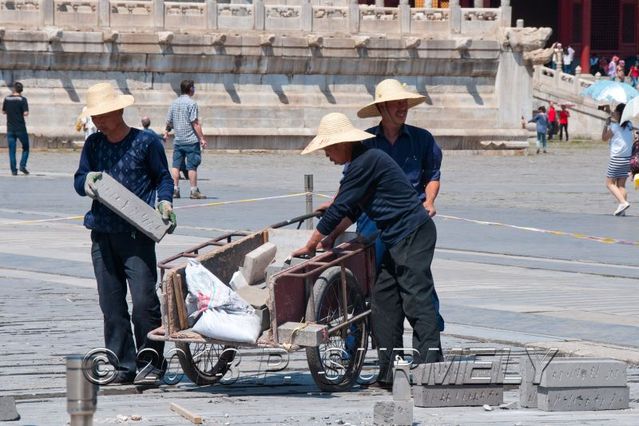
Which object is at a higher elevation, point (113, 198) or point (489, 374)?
point (113, 198)

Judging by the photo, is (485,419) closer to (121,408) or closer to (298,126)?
(121,408)

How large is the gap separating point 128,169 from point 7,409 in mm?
1965

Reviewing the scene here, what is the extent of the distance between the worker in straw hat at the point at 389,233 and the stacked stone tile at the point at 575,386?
0.77 m

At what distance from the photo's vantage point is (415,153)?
9633 millimetres

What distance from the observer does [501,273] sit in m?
15.1

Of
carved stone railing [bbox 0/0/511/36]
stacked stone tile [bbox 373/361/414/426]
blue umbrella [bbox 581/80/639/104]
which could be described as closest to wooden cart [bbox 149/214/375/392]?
stacked stone tile [bbox 373/361/414/426]

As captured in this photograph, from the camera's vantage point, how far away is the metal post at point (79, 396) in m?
5.01

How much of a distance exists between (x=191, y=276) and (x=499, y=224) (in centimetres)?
1188

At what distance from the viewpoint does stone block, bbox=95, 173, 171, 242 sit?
29.7 ft

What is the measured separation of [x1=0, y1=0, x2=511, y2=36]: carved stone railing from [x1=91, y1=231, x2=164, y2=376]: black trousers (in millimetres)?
30005

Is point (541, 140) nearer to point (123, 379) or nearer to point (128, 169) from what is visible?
point (128, 169)

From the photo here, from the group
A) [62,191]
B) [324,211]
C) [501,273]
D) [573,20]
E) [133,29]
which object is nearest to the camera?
[324,211]

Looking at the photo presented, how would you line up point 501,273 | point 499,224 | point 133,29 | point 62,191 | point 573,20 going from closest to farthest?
point 501,273 < point 499,224 < point 62,191 < point 133,29 < point 573,20

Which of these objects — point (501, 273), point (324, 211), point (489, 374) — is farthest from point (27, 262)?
point (489, 374)
